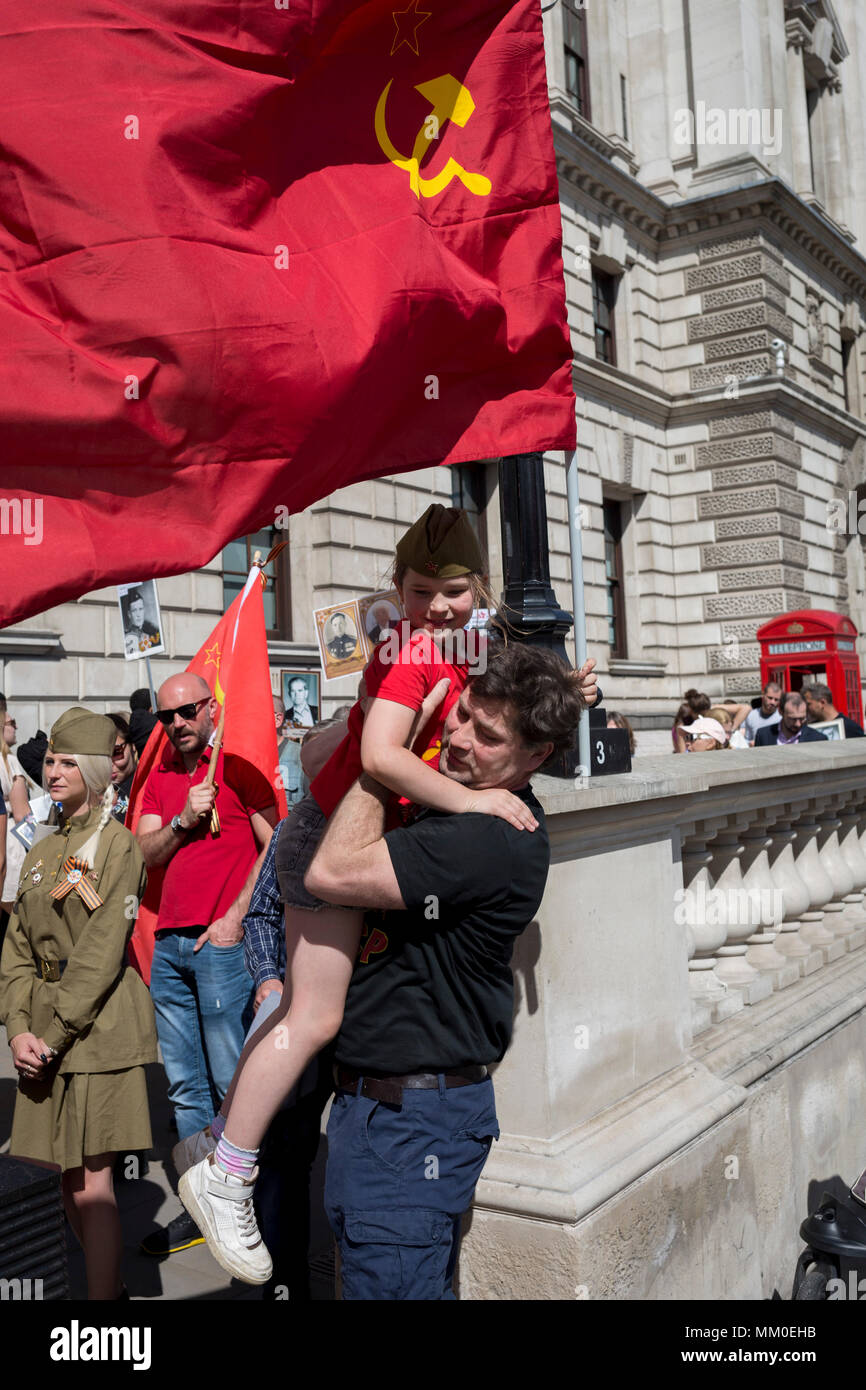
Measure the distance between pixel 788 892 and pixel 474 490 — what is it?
1448 centimetres

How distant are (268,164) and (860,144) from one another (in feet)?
104

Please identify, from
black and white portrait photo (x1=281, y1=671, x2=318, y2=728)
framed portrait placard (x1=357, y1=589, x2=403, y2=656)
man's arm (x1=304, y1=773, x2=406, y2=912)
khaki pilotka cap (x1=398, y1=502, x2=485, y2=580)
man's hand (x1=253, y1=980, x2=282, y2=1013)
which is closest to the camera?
man's arm (x1=304, y1=773, x2=406, y2=912)

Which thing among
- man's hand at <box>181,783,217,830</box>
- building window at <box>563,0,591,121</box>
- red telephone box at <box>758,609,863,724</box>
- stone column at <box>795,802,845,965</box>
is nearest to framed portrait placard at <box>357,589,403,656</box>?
man's hand at <box>181,783,217,830</box>

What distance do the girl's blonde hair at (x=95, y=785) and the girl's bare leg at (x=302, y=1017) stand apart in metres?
1.41

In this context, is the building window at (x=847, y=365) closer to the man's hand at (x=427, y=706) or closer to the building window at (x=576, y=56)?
the building window at (x=576, y=56)

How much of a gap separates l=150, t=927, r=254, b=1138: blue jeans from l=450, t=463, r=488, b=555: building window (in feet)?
46.8

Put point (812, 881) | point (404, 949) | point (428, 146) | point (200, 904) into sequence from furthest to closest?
point (812, 881), point (200, 904), point (428, 146), point (404, 949)

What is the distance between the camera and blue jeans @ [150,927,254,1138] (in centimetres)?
429

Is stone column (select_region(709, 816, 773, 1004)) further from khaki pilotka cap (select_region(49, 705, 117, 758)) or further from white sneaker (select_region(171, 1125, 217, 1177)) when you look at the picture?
khaki pilotka cap (select_region(49, 705, 117, 758))

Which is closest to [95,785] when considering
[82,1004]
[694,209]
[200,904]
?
[82,1004]

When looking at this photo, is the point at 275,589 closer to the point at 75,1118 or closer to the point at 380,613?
the point at 380,613

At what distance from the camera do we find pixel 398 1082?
235cm

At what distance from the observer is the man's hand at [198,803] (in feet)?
14.3

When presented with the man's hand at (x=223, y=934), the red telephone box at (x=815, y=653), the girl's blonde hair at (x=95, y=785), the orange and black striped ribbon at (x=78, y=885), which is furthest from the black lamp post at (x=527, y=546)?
the red telephone box at (x=815, y=653)
